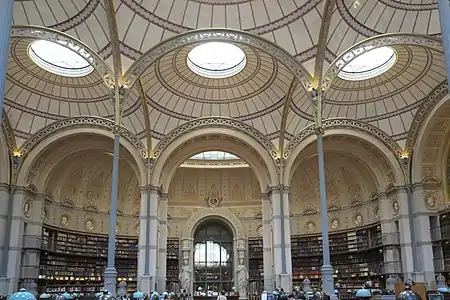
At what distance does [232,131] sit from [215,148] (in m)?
1.89

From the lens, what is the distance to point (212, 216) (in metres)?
32.0

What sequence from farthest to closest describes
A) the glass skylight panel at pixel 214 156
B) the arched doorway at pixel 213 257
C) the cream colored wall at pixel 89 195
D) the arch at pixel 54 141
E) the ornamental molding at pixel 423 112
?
the glass skylight panel at pixel 214 156
the arched doorway at pixel 213 257
the cream colored wall at pixel 89 195
the arch at pixel 54 141
the ornamental molding at pixel 423 112

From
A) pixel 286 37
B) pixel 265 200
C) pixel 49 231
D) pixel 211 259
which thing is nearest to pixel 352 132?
pixel 265 200

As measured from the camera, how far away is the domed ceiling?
63.3 ft

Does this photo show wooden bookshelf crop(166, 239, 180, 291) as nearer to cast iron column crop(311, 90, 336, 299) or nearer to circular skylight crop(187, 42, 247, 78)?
circular skylight crop(187, 42, 247, 78)

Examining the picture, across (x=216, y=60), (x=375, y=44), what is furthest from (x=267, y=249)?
(x=375, y=44)

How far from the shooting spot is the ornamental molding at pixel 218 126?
26031mm

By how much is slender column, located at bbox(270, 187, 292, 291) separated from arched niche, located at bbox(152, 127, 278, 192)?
3.00 ft

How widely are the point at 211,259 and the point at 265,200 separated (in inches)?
324

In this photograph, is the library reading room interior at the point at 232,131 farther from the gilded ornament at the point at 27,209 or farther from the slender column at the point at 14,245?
the gilded ornament at the point at 27,209

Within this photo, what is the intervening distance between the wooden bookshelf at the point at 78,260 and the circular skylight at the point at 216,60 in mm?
12561

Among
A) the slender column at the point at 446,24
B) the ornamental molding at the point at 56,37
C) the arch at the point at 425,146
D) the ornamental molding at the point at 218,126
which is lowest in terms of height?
the slender column at the point at 446,24

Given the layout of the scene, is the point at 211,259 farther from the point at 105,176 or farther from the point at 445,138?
the point at 445,138

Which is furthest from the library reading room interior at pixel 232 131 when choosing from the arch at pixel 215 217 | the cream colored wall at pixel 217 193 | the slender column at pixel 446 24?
the slender column at pixel 446 24
